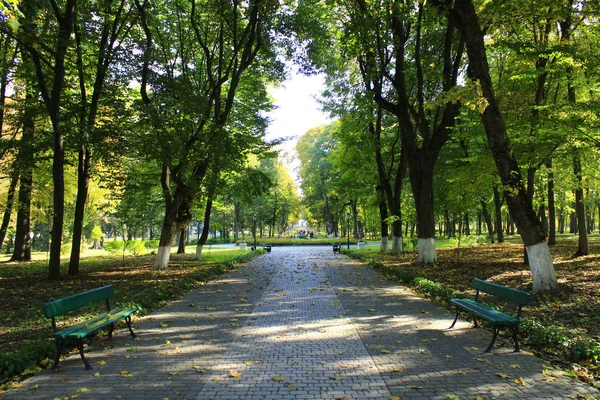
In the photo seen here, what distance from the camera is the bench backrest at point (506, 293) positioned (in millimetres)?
5246

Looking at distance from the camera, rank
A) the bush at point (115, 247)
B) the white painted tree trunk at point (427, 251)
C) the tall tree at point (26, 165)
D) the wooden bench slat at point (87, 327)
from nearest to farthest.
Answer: the wooden bench slat at point (87, 327)
the tall tree at point (26, 165)
the white painted tree trunk at point (427, 251)
the bush at point (115, 247)

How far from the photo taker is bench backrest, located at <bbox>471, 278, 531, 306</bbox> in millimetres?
5246

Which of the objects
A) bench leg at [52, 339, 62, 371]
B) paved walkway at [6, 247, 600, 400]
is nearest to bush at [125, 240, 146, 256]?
paved walkway at [6, 247, 600, 400]

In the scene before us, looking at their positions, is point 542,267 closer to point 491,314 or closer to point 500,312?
point 500,312

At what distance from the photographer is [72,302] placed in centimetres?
532

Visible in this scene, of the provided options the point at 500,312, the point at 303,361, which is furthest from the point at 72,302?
the point at 500,312

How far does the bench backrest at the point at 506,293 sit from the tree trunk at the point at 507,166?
2.74 m

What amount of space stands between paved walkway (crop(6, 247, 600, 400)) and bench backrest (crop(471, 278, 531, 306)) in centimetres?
69

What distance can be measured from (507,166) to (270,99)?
1573 cm

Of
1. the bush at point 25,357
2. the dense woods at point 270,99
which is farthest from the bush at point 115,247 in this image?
the bush at point 25,357

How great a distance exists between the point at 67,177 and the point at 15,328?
1900 centimetres

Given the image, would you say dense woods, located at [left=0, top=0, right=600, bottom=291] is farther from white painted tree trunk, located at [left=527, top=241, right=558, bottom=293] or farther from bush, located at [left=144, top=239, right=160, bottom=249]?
bush, located at [left=144, top=239, right=160, bottom=249]

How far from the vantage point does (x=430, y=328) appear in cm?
650

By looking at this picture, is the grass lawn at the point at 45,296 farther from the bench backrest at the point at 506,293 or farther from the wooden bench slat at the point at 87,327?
the bench backrest at the point at 506,293
